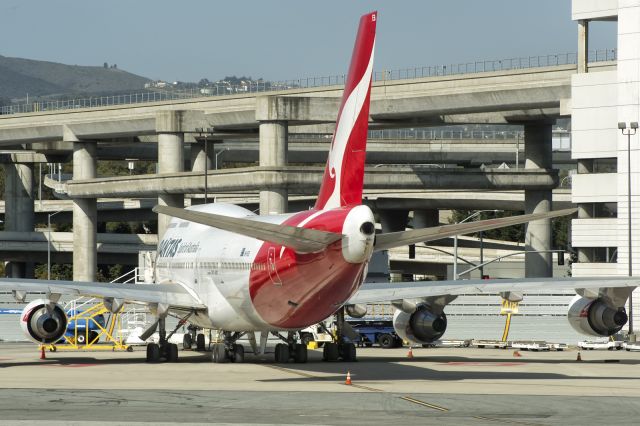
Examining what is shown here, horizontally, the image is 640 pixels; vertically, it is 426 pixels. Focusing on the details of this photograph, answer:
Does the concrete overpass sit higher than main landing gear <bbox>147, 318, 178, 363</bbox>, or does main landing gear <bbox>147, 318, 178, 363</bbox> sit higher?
the concrete overpass

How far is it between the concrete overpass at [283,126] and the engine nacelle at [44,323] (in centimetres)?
4438

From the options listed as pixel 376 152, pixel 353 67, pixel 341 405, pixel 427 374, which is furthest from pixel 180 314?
pixel 376 152

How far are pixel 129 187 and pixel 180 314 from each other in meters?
57.4

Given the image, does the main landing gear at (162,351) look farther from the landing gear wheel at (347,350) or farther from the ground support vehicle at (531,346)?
the ground support vehicle at (531,346)

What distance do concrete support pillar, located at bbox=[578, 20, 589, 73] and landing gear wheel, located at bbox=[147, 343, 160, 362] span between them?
4306cm

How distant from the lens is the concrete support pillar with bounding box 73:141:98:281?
114875 mm

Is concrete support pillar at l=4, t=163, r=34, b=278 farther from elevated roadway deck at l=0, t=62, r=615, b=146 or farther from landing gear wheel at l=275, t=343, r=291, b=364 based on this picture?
landing gear wheel at l=275, t=343, r=291, b=364

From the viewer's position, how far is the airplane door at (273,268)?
39162mm

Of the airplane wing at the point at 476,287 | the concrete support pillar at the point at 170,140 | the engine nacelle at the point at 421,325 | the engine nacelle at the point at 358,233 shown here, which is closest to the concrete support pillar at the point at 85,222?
the concrete support pillar at the point at 170,140

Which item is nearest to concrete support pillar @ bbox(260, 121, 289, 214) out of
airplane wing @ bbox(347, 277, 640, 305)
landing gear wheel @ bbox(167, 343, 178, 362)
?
landing gear wheel @ bbox(167, 343, 178, 362)

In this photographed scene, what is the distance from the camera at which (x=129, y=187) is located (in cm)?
10631

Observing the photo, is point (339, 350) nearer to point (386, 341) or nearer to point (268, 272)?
point (268, 272)

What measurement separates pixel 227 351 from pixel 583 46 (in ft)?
141

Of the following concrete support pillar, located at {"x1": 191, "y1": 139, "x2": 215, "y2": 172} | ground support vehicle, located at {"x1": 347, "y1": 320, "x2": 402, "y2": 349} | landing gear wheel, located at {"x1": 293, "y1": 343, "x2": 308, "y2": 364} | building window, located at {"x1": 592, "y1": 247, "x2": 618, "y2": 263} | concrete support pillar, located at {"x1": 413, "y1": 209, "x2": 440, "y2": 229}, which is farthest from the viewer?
concrete support pillar, located at {"x1": 413, "y1": 209, "x2": 440, "y2": 229}
